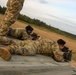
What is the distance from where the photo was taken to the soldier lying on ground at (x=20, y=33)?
9.28 m

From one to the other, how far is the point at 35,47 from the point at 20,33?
1.55 metres

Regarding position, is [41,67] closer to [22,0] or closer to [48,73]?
[48,73]

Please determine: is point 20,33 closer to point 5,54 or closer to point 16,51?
point 16,51

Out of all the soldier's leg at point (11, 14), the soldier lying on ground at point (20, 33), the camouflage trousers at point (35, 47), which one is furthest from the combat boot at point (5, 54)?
the soldier lying on ground at point (20, 33)

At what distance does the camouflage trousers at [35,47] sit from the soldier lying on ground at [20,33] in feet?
2.77

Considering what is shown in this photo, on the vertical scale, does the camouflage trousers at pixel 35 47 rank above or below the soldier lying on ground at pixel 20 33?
below

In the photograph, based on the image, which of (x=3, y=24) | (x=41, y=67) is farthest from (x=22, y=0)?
(x=41, y=67)

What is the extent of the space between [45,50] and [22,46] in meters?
1.27

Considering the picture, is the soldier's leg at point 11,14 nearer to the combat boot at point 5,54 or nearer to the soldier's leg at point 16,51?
the soldier's leg at point 16,51

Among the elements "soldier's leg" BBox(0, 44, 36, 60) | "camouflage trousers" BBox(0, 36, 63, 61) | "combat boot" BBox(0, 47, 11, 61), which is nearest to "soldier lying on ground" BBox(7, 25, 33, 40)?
"camouflage trousers" BBox(0, 36, 63, 61)

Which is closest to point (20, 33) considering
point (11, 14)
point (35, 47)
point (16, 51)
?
point (11, 14)

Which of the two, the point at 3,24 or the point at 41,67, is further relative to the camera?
the point at 3,24

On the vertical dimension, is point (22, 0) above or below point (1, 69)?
above

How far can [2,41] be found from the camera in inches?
328
